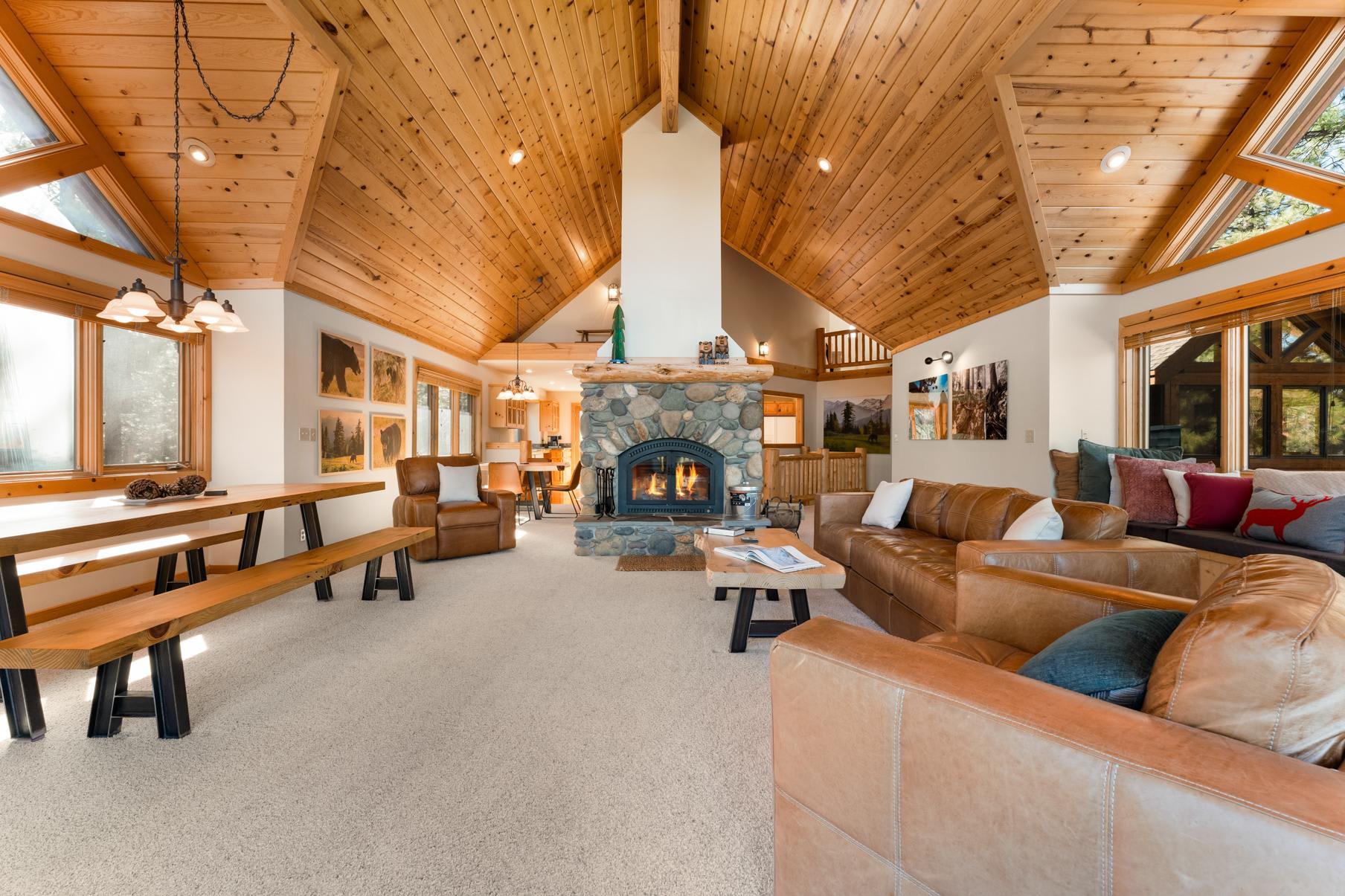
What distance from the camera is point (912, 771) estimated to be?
923 mm

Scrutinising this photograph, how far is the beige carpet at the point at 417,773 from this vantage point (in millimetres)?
1372

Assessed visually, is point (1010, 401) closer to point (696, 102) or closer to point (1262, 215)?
point (1262, 215)

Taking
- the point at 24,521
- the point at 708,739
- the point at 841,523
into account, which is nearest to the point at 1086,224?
the point at 841,523

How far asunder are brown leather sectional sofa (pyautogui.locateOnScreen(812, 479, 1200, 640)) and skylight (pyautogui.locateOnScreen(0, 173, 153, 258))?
524 cm

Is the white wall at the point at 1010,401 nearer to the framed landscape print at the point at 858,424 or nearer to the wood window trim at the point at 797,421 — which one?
the framed landscape print at the point at 858,424

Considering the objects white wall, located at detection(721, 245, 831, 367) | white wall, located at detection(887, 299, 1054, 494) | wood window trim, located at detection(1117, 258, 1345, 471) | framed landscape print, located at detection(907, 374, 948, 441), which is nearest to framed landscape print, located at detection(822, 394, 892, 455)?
white wall, located at detection(721, 245, 831, 367)

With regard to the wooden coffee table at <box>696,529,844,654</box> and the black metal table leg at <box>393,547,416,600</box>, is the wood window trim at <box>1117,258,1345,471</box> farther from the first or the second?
the black metal table leg at <box>393,547,416,600</box>

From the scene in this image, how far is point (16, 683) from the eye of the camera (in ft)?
6.45

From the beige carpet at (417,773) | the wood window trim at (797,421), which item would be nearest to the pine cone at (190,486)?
the beige carpet at (417,773)

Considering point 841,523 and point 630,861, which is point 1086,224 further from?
point 630,861

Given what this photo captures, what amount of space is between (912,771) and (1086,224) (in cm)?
500

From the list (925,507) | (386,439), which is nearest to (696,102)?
(925,507)

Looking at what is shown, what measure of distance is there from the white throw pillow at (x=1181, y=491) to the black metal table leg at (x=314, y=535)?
566 cm

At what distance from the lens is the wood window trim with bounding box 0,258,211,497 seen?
3.14m
